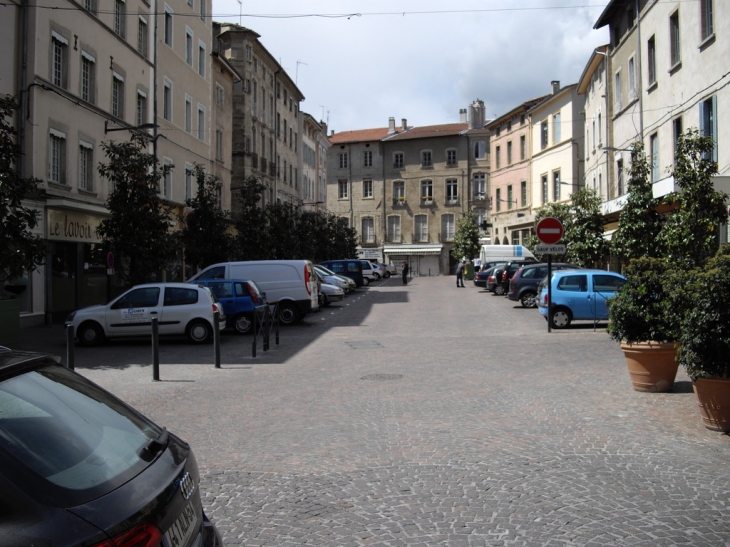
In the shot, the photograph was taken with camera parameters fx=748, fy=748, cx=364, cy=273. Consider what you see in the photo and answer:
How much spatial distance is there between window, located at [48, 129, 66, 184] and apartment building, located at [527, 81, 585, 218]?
31729 millimetres

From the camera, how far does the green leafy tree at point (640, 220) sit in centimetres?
1919

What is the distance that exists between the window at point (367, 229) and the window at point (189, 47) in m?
48.5

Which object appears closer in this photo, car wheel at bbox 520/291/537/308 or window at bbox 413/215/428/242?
car wheel at bbox 520/291/537/308

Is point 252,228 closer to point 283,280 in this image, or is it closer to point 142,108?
point 142,108

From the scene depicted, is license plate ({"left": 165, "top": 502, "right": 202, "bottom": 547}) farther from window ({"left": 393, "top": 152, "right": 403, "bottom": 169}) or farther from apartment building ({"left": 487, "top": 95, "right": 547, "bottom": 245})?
window ({"left": 393, "top": 152, "right": 403, "bottom": 169})

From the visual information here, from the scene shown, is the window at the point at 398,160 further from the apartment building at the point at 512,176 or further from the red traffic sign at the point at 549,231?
the red traffic sign at the point at 549,231

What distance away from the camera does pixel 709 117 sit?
21.5 m

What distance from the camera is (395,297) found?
121 feet

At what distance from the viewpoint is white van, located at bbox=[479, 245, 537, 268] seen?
43.8 metres

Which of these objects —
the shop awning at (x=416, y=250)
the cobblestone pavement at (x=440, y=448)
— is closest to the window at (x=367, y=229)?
the shop awning at (x=416, y=250)

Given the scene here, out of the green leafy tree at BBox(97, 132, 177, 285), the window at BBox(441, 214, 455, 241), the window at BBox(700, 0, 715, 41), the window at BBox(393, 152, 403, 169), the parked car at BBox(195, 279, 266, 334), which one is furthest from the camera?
the window at BBox(393, 152, 403, 169)

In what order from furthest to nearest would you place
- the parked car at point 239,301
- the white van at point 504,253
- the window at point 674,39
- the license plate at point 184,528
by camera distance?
the white van at point 504,253 < the window at point 674,39 < the parked car at point 239,301 < the license plate at point 184,528

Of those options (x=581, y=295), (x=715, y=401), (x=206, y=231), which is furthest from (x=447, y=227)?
(x=715, y=401)

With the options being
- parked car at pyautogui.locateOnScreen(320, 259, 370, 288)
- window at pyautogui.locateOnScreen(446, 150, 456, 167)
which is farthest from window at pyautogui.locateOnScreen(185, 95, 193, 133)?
window at pyautogui.locateOnScreen(446, 150, 456, 167)
